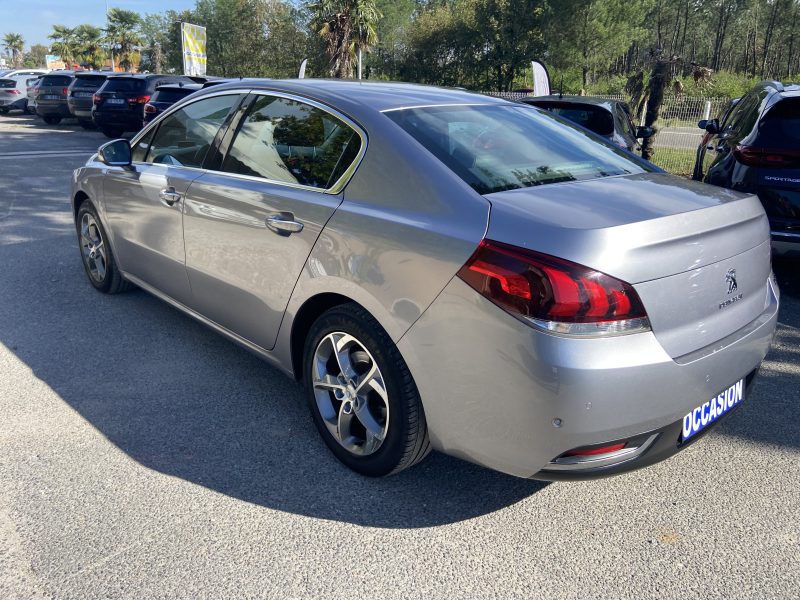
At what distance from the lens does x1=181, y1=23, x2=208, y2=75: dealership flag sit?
29.5 metres

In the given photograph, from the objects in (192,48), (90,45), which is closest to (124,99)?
(192,48)

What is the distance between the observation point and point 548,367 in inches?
79.4

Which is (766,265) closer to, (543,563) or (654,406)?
(654,406)

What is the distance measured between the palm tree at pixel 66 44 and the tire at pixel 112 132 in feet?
255

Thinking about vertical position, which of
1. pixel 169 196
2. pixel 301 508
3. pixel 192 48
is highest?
pixel 192 48

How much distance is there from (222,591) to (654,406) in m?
1.55

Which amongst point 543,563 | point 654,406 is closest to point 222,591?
point 543,563

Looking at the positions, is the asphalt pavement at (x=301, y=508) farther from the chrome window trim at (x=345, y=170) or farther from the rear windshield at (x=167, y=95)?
the rear windshield at (x=167, y=95)

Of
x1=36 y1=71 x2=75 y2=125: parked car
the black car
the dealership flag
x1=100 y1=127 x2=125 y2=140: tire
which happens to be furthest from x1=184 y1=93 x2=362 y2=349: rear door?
the dealership flag

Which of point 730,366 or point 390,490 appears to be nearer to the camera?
point 730,366

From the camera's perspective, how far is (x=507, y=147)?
285 cm

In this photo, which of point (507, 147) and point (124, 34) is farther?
point (124, 34)

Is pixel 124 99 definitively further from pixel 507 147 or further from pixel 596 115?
pixel 507 147

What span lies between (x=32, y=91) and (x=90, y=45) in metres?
64.5
